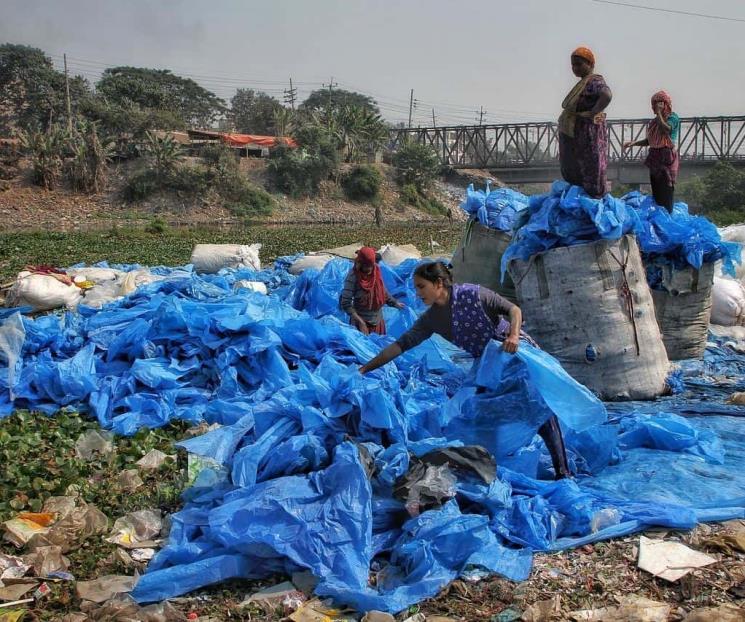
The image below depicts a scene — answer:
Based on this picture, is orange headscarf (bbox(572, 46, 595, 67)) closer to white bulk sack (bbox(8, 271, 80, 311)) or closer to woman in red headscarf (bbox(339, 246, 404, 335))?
woman in red headscarf (bbox(339, 246, 404, 335))

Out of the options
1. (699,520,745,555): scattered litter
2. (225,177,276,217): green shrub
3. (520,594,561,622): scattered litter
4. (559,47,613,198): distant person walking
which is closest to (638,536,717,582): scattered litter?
(699,520,745,555): scattered litter

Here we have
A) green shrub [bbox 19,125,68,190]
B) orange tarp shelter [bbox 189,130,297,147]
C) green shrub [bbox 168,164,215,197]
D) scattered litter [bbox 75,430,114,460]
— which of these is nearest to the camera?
scattered litter [bbox 75,430,114,460]

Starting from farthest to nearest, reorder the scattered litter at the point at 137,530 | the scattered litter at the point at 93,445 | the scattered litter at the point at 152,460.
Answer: the scattered litter at the point at 93,445
the scattered litter at the point at 152,460
the scattered litter at the point at 137,530

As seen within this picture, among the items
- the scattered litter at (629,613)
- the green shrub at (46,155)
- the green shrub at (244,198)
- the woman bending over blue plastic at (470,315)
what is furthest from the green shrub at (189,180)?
the scattered litter at (629,613)

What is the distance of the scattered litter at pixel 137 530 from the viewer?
3314 mm

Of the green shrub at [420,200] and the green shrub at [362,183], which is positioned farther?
the green shrub at [420,200]

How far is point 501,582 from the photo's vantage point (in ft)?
9.35

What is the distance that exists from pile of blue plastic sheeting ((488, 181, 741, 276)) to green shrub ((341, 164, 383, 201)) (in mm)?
28364

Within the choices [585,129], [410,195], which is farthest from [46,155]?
[585,129]

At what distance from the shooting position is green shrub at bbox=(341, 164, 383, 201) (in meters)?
34.2

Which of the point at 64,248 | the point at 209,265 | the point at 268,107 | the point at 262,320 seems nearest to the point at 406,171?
the point at 268,107

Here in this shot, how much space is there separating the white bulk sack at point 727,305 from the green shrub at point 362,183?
91.2 feet

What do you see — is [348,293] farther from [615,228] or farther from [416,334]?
[416,334]

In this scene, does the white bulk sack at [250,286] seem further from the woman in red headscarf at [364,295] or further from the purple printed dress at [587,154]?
the purple printed dress at [587,154]
